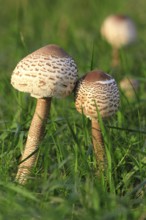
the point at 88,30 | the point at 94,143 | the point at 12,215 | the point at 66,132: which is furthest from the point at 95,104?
the point at 88,30

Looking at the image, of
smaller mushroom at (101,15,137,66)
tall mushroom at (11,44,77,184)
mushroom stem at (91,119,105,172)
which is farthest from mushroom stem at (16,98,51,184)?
smaller mushroom at (101,15,137,66)

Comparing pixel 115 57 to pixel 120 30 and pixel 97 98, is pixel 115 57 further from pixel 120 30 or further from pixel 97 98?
pixel 97 98

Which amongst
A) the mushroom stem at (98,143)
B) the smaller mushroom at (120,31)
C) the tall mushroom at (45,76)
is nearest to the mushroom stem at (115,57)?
the smaller mushroom at (120,31)

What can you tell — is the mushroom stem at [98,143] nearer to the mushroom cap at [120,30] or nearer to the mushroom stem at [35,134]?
the mushroom stem at [35,134]

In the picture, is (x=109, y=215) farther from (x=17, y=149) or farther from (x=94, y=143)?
(x=17, y=149)

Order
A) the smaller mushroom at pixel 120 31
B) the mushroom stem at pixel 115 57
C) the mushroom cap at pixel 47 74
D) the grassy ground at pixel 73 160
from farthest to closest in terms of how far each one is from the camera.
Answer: the smaller mushroom at pixel 120 31 → the mushroom stem at pixel 115 57 → the mushroom cap at pixel 47 74 → the grassy ground at pixel 73 160

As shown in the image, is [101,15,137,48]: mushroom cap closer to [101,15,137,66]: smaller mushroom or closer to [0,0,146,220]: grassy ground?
[101,15,137,66]: smaller mushroom
